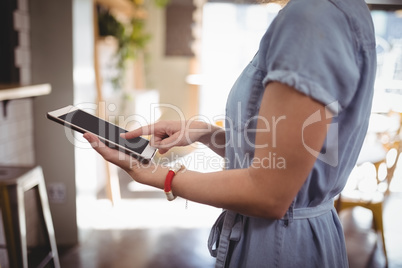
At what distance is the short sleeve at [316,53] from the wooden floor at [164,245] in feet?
6.25

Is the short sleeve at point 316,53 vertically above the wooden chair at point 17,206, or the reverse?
the short sleeve at point 316,53

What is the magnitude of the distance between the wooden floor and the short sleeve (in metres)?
1.90

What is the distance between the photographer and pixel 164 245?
250cm

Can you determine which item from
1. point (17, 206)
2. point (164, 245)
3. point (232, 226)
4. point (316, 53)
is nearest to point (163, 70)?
point (164, 245)

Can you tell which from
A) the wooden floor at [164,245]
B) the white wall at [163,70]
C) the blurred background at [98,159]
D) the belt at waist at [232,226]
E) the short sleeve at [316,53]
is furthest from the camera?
the white wall at [163,70]

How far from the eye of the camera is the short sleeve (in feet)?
1.78

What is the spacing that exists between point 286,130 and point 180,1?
5.01 m

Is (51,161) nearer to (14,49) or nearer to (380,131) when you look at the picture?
(14,49)

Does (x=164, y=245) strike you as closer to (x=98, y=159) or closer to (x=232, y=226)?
(x=98, y=159)

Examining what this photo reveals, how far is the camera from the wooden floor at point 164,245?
7.48 feet

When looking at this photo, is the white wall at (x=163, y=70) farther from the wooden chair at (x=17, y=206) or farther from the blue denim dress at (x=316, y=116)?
the blue denim dress at (x=316, y=116)

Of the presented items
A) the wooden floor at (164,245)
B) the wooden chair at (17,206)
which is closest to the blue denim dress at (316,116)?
the wooden chair at (17,206)

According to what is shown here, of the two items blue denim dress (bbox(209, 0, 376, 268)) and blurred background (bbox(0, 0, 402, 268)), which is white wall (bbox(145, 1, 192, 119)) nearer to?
blurred background (bbox(0, 0, 402, 268))

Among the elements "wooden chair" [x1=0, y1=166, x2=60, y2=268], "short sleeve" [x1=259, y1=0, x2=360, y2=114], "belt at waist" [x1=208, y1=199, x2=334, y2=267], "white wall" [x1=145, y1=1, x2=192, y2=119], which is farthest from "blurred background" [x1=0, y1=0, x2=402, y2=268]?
"white wall" [x1=145, y1=1, x2=192, y2=119]
